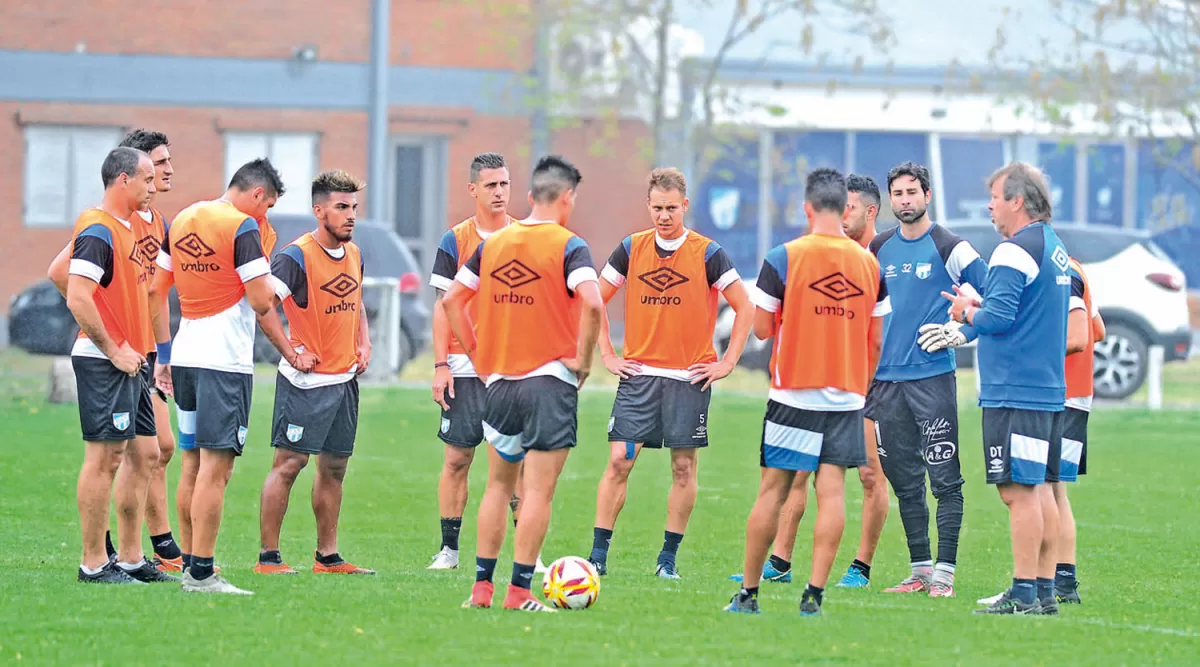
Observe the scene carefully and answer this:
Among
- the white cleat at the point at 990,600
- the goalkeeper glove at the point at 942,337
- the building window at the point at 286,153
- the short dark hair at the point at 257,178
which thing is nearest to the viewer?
the white cleat at the point at 990,600

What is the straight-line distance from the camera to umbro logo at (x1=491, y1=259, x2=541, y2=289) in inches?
326

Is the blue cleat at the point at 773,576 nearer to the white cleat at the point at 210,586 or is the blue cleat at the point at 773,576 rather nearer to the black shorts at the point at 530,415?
the black shorts at the point at 530,415

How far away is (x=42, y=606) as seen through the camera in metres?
8.45

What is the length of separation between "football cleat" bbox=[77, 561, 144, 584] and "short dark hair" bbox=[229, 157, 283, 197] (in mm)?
2094

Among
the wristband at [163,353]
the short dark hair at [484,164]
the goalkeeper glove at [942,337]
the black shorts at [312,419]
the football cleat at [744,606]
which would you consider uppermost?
the short dark hair at [484,164]

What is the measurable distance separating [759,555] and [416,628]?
5.32ft

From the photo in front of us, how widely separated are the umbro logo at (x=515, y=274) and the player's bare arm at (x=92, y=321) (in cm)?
216

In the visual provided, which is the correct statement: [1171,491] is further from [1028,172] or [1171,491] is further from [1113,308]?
[1113,308]

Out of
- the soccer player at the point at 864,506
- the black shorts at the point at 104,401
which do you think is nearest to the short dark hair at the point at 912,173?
the soccer player at the point at 864,506

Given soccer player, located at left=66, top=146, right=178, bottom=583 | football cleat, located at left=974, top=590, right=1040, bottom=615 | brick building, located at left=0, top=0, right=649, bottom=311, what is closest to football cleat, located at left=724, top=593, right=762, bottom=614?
football cleat, located at left=974, top=590, right=1040, bottom=615

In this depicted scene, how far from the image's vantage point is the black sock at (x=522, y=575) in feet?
27.2

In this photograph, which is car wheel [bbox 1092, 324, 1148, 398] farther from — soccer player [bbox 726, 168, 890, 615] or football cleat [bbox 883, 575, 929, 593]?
soccer player [bbox 726, 168, 890, 615]

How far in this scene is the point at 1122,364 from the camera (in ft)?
78.8

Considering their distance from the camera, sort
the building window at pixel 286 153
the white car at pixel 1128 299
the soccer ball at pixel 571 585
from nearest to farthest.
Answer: the soccer ball at pixel 571 585
the white car at pixel 1128 299
the building window at pixel 286 153
